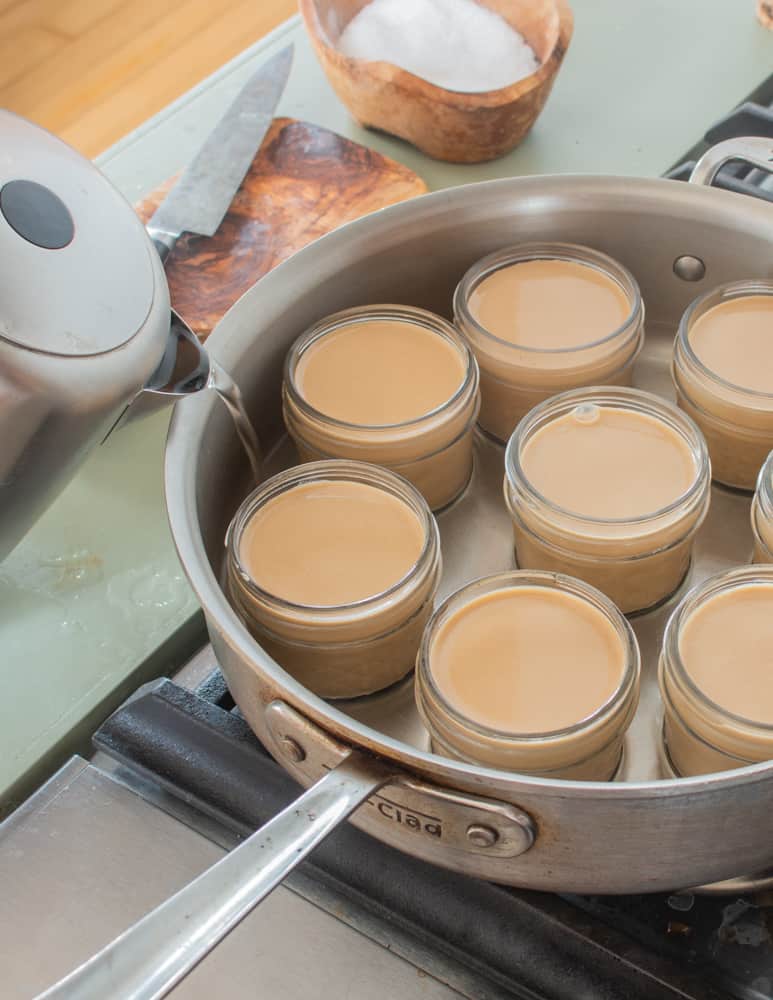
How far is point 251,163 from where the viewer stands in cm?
85

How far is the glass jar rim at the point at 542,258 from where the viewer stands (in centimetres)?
64

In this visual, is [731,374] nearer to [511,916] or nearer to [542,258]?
[542,258]

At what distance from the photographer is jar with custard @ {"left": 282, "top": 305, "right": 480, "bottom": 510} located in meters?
0.58

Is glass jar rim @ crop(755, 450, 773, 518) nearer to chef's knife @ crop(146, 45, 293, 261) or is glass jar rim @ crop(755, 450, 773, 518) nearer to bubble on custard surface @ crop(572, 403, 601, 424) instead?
bubble on custard surface @ crop(572, 403, 601, 424)

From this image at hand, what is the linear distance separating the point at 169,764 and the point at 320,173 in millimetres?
494

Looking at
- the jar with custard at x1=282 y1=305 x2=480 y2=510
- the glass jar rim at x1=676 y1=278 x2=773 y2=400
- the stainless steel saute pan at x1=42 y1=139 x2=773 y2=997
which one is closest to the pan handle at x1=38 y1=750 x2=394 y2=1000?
the stainless steel saute pan at x1=42 y1=139 x2=773 y2=997

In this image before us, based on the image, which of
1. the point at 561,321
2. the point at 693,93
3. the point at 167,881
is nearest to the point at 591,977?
the point at 167,881

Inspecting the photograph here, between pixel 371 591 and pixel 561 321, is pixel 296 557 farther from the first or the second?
pixel 561 321

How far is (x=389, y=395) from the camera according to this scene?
2.04 feet

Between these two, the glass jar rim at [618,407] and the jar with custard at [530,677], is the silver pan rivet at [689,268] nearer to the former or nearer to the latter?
the glass jar rim at [618,407]

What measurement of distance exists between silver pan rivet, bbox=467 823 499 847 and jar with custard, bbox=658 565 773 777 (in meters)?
0.11

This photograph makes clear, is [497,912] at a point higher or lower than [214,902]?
lower

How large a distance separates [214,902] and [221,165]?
1.92ft

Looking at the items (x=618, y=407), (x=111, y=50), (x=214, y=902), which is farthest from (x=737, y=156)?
(x=111, y=50)
